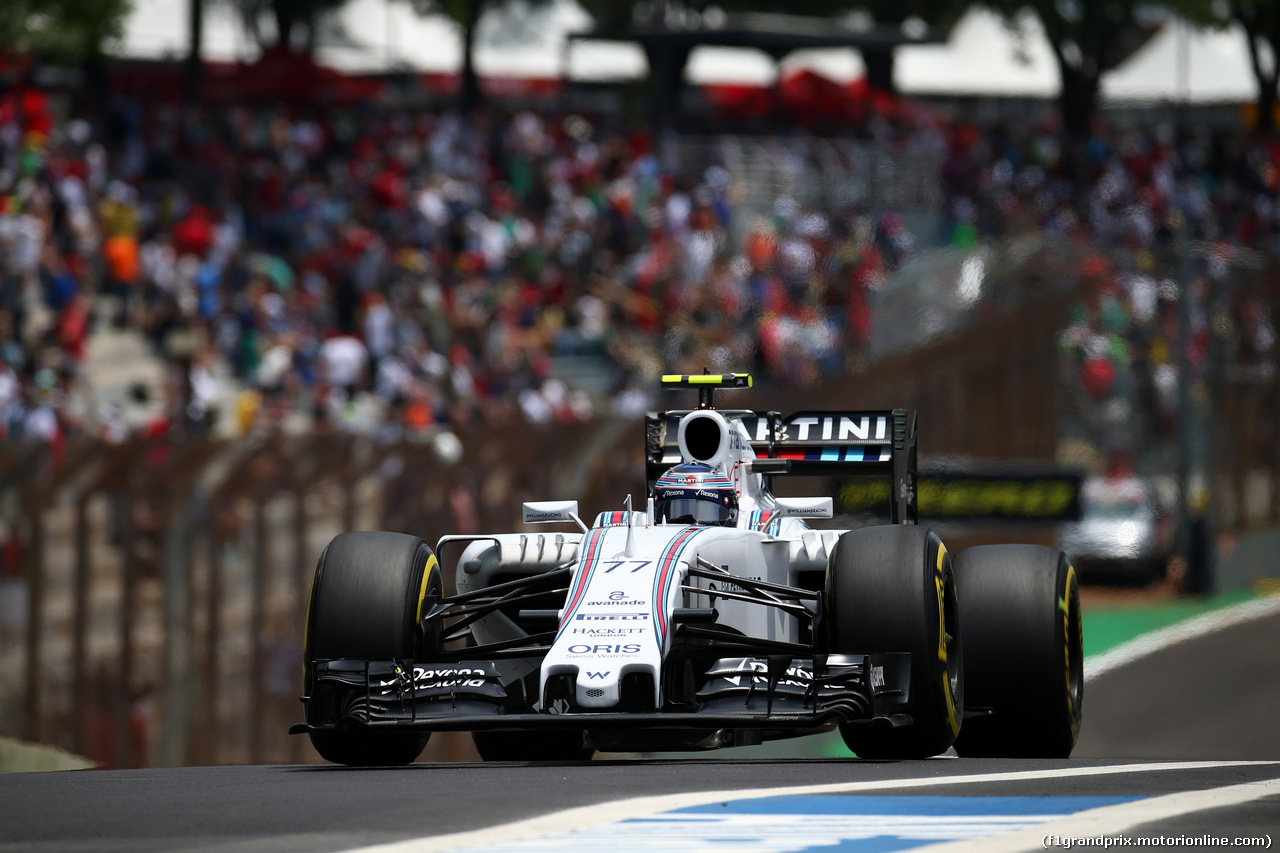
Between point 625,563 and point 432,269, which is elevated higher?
point 432,269

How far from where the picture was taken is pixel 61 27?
27.4 metres

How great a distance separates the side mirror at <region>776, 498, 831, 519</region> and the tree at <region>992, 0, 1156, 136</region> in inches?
1250

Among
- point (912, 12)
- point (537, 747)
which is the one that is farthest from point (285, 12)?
point (537, 747)

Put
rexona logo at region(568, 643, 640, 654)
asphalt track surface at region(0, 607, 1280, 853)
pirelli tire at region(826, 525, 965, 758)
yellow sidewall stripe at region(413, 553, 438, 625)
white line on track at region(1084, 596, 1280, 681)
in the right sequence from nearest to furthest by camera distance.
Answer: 1. asphalt track surface at region(0, 607, 1280, 853)
2. rexona logo at region(568, 643, 640, 654)
3. pirelli tire at region(826, 525, 965, 758)
4. yellow sidewall stripe at region(413, 553, 438, 625)
5. white line on track at region(1084, 596, 1280, 681)

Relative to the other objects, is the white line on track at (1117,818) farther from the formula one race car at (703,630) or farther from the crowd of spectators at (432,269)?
the crowd of spectators at (432,269)

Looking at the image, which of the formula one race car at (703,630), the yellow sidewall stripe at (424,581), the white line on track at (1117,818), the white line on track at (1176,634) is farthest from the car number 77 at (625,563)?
the white line on track at (1176,634)

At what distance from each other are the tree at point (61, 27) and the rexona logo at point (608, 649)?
20101mm

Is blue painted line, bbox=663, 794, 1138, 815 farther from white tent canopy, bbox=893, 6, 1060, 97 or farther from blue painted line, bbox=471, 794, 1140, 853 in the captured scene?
white tent canopy, bbox=893, 6, 1060, 97

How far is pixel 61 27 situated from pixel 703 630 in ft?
70.0

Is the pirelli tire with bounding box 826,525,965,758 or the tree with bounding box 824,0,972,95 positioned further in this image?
the tree with bounding box 824,0,972,95

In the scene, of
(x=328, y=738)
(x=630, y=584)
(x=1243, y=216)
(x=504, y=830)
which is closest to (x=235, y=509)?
(x=328, y=738)

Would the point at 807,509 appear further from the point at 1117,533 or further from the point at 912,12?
the point at 912,12

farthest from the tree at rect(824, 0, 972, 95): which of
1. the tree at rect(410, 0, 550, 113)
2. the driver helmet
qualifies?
the driver helmet

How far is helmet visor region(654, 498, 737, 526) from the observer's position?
9344 mm
